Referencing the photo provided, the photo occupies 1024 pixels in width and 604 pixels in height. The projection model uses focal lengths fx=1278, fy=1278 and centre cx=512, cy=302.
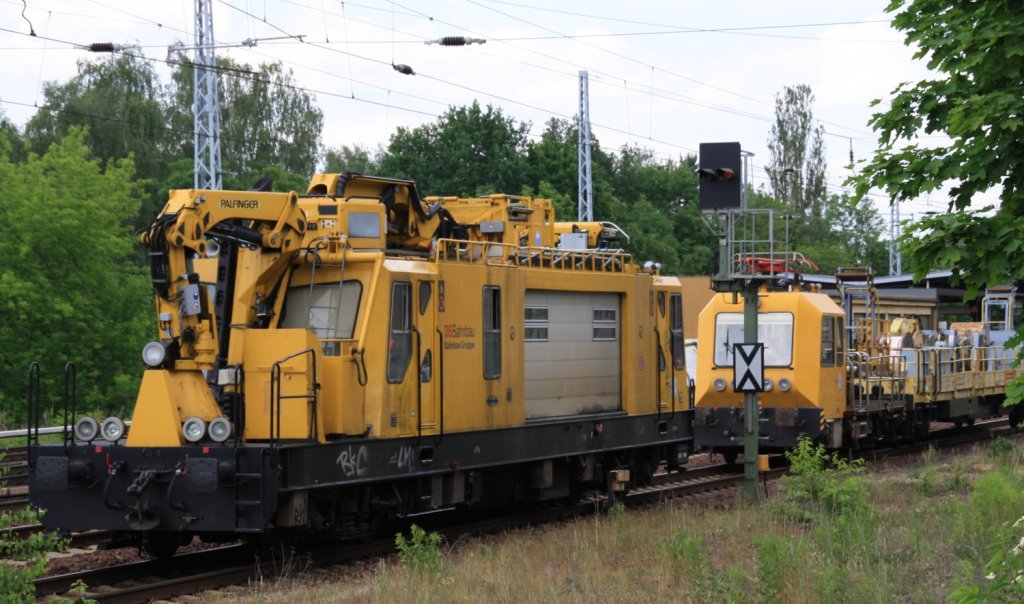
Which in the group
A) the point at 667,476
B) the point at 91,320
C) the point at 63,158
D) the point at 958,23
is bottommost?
the point at 667,476

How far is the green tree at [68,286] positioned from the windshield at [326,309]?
18.8 meters

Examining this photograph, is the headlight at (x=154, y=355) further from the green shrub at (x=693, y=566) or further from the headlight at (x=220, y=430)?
the green shrub at (x=693, y=566)

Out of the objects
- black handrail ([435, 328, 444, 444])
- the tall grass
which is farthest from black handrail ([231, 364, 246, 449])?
black handrail ([435, 328, 444, 444])

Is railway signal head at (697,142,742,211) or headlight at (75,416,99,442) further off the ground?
railway signal head at (697,142,742,211)

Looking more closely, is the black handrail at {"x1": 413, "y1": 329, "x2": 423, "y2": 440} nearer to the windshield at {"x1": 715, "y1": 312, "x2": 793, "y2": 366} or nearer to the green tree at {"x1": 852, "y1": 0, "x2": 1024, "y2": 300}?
the green tree at {"x1": 852, "y1": 0, "x2": 1024, "y2": 300}

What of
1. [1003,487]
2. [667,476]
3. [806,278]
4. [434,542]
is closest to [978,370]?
[806,278]

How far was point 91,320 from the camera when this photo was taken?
31828 millimetres

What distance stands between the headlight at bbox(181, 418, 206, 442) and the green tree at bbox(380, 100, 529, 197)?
46047mm

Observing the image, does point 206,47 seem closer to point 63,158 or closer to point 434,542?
point 63,158

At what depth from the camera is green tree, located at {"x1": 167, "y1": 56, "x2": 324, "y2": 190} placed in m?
61.0

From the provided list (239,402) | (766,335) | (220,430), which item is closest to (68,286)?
(766,335)

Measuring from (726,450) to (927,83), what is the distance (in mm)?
11307

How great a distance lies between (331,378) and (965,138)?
6271 millimetres

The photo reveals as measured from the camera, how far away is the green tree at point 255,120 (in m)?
61.0
